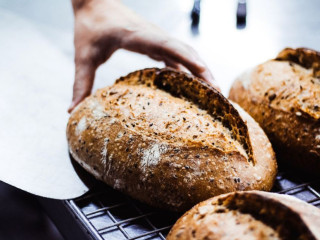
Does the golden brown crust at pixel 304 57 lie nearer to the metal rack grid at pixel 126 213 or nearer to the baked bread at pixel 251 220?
the metal rack grid at pixel 126 213

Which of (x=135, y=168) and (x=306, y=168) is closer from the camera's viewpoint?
(x=135, y=168)

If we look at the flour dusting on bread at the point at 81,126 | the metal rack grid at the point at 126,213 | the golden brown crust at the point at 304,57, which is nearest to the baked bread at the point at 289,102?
the golden brown crust at the point at 304,57

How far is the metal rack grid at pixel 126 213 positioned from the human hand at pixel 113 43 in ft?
1.71

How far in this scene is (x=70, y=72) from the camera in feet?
8.09

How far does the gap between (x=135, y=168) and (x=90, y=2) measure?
114 cm

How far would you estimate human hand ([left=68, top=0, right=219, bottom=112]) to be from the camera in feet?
6.40

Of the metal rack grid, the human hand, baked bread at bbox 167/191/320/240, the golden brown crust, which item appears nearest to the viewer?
baked bread at bbox 167/191/320/240

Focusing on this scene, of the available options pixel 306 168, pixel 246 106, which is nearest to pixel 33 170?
pixel 246 106

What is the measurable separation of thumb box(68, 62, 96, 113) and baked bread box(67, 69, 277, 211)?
290 millimetres

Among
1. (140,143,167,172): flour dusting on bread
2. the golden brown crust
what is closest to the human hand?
the golden brown crust

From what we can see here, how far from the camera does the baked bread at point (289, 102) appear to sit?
1.67m

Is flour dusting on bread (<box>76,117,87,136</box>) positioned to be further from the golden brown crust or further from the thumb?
the golden brown crust

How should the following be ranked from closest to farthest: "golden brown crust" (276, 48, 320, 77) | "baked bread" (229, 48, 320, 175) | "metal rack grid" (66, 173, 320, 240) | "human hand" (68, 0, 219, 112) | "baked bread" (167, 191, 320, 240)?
"baked bread" (167, 191, 320, 240), "metal rack grid" (66, 173, 320, 240), "baked bread" (229, 48, 320, 175), "golden brown crust" (276, 48, 320, 77), "human hand" (68, 0, 219, 112)

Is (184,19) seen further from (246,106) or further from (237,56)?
(246,106)
